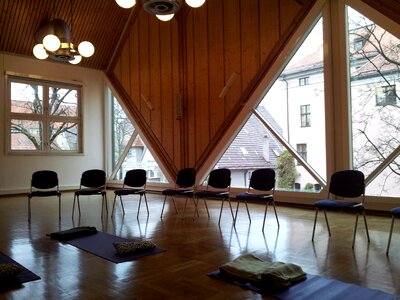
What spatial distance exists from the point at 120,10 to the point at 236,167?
6166 millimetres

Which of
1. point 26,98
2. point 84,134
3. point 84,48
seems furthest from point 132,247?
point 84,134

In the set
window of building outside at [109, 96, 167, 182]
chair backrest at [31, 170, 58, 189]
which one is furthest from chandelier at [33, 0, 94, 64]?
window of building outside at [109, 96, 167, 182]

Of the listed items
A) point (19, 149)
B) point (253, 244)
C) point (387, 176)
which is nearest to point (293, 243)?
point (253, 244)

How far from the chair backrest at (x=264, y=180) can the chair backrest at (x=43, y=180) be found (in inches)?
149

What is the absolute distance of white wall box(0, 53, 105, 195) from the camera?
1041 cm

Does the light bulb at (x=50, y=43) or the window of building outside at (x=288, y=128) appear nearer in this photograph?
the light bulb at (x=50, y=43)

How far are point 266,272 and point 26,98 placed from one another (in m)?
10.0

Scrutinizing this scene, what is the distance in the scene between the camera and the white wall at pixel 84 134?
10.4 m

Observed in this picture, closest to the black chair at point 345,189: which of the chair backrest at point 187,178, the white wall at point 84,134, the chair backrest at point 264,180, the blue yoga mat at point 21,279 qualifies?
the chair backrest at point 264,180

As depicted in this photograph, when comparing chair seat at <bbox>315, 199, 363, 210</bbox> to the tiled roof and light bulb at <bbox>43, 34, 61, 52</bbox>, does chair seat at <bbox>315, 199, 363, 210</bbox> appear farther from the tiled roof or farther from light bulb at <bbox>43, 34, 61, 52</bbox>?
light bulb at <bbox>43, 34, 61, 52</bbox>

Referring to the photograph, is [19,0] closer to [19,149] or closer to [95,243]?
[19,149]

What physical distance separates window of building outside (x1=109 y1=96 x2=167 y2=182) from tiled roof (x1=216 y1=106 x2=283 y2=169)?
257 centimetres

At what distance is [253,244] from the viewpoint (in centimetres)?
431

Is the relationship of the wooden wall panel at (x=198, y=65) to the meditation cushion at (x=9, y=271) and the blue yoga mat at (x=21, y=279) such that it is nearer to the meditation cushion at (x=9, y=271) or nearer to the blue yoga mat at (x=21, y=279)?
the blue yoga mat at (x=21, y=279)
